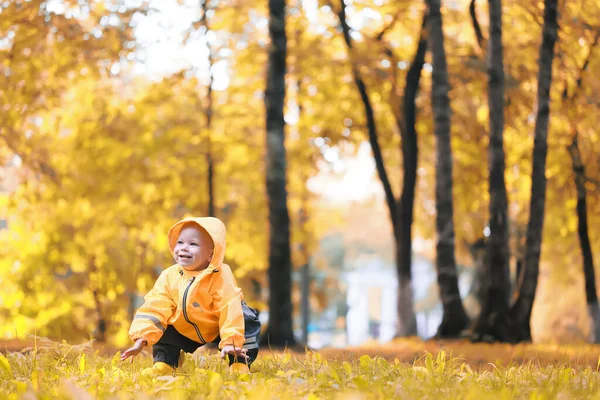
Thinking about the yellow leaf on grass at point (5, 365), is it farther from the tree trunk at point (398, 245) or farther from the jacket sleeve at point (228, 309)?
the tree trunk at point (398, 245)

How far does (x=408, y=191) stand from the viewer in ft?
53.9

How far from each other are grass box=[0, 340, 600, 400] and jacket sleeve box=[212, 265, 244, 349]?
0.17 metres

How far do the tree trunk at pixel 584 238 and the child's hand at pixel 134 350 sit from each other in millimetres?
13231

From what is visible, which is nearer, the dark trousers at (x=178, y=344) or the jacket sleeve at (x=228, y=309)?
the jacket sleeve at (x=228, y=309)

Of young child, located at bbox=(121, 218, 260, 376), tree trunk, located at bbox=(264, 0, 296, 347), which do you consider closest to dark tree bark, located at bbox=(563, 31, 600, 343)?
tree trunk, located at bbox=(264, 0, 296, 347)

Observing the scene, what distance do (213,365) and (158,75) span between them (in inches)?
537

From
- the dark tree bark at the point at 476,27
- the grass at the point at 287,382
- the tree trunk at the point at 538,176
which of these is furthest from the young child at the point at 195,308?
the dark tree bark at the point at 476,27

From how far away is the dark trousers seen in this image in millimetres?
5227

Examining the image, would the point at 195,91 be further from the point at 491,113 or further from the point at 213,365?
the point at 213,365

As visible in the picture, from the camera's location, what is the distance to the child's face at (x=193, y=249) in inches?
205

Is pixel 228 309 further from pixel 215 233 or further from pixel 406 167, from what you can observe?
pixel 406 167

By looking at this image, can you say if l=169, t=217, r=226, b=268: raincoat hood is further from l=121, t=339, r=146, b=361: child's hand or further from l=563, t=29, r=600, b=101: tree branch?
l=563, t=29, r=600, b=101: tree branch

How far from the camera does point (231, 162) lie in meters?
19.6

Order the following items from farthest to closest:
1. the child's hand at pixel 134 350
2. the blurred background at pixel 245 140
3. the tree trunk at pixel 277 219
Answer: the blurred background at pixel 245 140
the tree trunk at pixel 277 219
the child's hand at pixel 134 350
